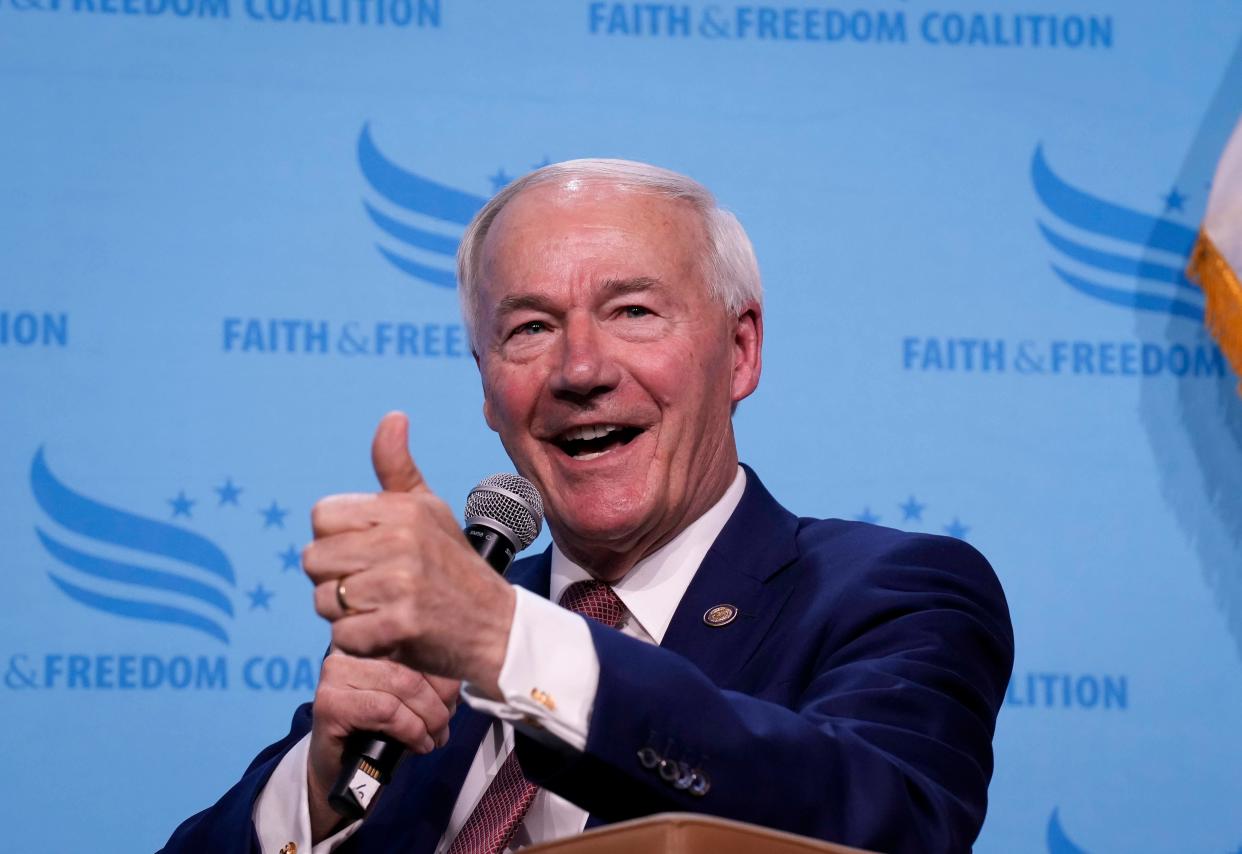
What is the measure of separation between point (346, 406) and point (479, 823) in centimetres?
122

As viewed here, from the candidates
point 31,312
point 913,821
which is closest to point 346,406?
point 31,312

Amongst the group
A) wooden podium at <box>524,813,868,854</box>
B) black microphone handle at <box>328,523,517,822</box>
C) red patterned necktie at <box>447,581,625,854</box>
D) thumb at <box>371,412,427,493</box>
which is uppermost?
thumb at <box>371,412,427,493</box>

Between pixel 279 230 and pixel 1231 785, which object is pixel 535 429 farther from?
pixel 1231 785

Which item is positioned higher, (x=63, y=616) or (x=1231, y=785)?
(x=63, y=616)

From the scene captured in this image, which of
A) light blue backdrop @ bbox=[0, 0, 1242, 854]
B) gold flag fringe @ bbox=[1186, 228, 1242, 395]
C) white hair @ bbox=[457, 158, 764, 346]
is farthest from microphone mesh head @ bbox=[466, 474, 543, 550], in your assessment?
gold flag fringe @ bbox=[1186, 228, 1242, 395]

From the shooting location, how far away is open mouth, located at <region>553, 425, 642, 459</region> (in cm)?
227

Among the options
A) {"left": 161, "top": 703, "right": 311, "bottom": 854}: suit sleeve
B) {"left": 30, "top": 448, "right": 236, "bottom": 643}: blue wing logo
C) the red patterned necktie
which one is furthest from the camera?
{"left": 30, "top": 448, "right": 236, "bottom": 643}: blue wing logo

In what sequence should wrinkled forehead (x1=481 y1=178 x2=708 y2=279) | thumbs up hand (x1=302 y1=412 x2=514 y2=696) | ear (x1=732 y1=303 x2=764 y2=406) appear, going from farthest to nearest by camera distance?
1. ear (x1=732 y1=303 x2=764 y2=406)
2. wrinkled forehead (x1=481 y1=178 x2=708 y2=279)
3. thumbs up hand (x1=302 y1=412 x2=514 y2=696)

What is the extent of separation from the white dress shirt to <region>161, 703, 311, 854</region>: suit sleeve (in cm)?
2

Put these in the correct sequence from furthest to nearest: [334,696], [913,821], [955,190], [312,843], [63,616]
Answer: [955,190] → [63,616] → [312,843] → [334,696] → [913,821]

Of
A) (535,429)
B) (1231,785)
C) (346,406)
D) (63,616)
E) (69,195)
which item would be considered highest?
(69,195)

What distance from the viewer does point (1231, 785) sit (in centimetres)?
297

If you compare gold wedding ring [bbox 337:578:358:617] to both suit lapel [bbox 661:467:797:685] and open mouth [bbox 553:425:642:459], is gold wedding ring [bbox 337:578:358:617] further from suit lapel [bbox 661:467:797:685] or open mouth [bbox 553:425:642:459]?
open mouth [bbox 553:425:642:459]

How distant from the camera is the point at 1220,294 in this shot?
10.1ft
